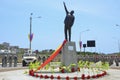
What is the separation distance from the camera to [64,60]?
29234 millimetres

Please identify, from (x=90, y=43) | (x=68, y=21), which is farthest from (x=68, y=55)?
(x=90, y=43)

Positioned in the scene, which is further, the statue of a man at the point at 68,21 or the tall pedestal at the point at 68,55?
the statue of a man at the point at 68,21

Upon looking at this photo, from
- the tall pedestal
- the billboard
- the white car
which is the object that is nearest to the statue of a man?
the tall pedestal

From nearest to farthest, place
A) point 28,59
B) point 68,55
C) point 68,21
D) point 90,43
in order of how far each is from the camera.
A: point 68,55
point 68,21
point 28,59
point 90,43

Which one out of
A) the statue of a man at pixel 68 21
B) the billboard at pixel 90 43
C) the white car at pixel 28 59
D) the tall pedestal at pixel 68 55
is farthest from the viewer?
the billboard at pixel 90 43

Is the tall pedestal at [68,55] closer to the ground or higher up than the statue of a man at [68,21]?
closer to the ground

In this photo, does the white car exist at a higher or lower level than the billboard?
lower

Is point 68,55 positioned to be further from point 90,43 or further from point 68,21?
point 90,43

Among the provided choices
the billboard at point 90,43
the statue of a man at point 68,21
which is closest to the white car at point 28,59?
the statue of a man at point 68,21

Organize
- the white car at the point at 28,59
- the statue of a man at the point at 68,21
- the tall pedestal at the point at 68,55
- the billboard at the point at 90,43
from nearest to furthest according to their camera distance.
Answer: the tall pedestal at the point at 68,55
the statue of a man at the point at 68,21
the white car at the point at 28,59
the billboard at the point at 90,43

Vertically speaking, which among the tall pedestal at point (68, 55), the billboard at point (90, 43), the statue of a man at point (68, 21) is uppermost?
the billboard at point (90, 43)

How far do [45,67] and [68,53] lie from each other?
272 centimetres

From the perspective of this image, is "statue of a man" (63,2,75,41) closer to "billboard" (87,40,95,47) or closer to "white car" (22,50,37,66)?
"white car" (22,50,37,66)

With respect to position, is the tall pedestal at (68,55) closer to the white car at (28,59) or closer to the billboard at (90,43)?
the white car at (28,59)
